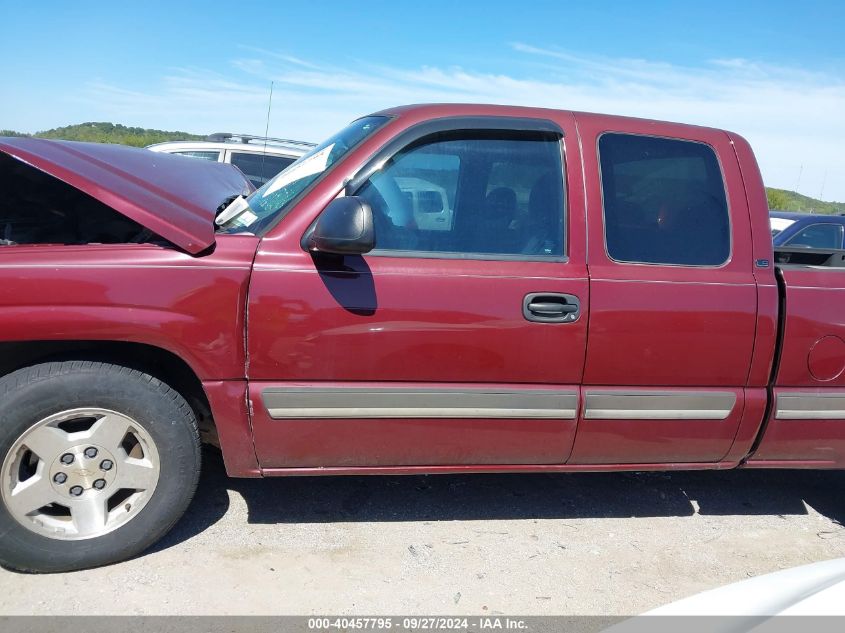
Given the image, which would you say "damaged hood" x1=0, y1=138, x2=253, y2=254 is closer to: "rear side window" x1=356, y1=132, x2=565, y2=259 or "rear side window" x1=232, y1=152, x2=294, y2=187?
"rear side window" x1=356, y1=132, x2=565, y2=259

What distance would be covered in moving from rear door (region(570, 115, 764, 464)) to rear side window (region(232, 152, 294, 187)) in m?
6.73

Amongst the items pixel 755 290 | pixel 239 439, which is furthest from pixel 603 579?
pixel 239 439

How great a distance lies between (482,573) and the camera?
3010 millimetres

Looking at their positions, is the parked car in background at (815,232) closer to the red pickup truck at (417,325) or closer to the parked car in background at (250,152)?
the red pickup truck at (417,325)

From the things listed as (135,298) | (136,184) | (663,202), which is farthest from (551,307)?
(136,184)

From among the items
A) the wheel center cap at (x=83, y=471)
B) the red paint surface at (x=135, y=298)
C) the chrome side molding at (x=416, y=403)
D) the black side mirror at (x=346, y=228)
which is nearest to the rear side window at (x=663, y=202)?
the chrome side molding at (x=416, y=403)

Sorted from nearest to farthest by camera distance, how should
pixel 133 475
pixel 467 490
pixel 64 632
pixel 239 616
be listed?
pixel 64 632 < pixel 239 616 < pixel 133 475 < pixel 467 490

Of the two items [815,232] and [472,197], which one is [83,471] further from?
[815,232]

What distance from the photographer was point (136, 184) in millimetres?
3064

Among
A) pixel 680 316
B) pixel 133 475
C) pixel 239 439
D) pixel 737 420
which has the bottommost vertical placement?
pixel 133 475

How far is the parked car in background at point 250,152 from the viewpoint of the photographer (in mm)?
9250

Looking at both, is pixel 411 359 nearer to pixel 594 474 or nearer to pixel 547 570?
pixel 547 570

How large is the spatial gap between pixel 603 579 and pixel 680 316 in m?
1.17

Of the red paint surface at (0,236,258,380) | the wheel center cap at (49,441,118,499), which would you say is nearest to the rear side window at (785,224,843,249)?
the red paint surface at (0,236,258,380)
